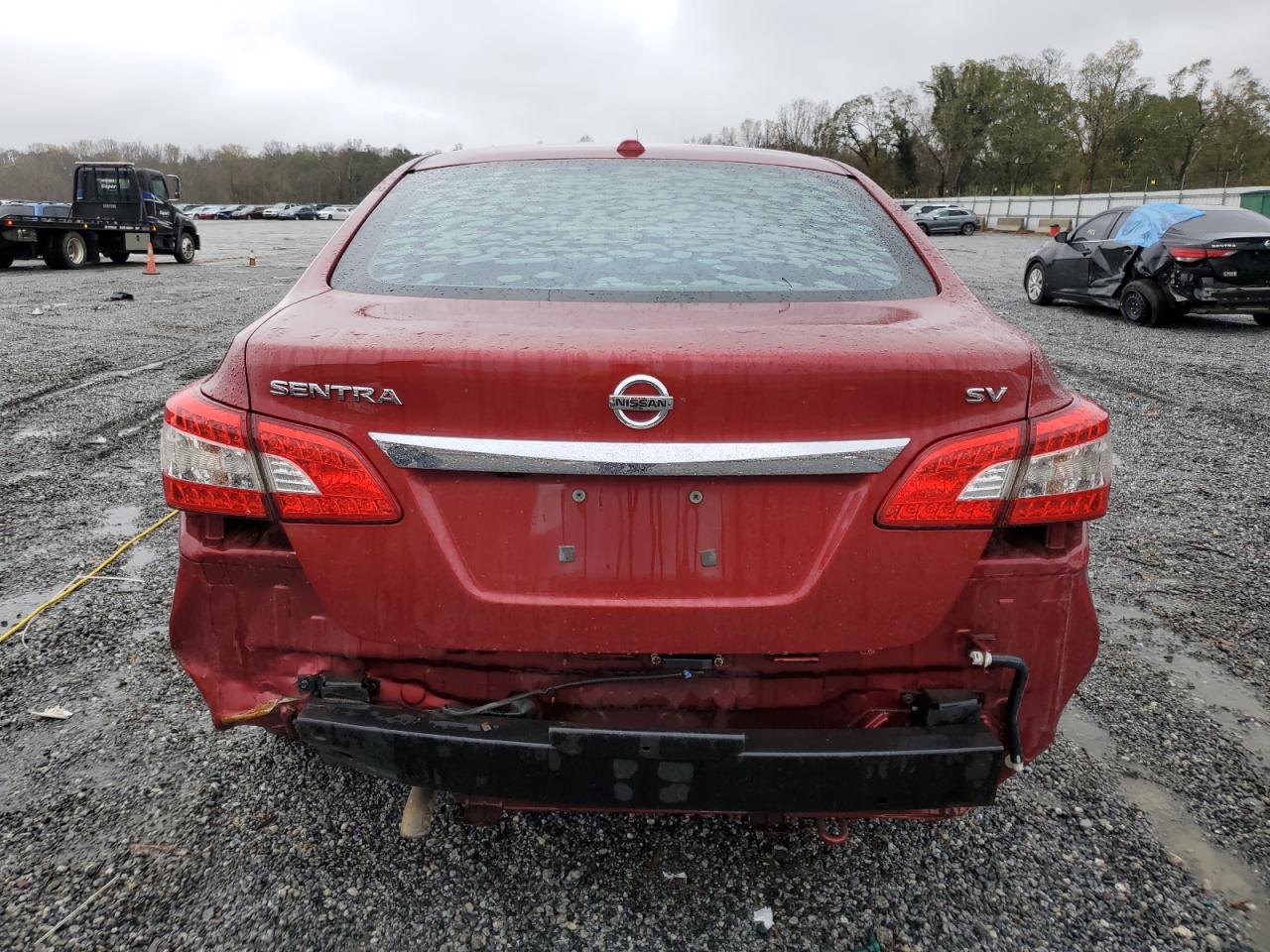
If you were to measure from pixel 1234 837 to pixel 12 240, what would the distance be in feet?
77.4

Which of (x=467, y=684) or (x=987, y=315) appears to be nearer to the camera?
(x=467, y=684)

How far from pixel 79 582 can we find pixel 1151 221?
12036 millimetres

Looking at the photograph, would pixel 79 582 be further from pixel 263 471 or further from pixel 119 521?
pixel 263 471

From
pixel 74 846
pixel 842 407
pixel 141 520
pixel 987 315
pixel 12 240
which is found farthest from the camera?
pixel 12 240

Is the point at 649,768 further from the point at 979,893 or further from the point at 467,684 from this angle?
the point at 979,893

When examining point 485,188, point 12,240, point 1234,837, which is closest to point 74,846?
point 485,188

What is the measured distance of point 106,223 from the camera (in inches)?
835

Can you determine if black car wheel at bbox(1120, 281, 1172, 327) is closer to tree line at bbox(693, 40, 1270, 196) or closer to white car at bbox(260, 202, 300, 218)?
tree line at bbox(693, 40, 1270, 196)

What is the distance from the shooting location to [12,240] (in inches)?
775

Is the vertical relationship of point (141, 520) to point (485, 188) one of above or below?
below

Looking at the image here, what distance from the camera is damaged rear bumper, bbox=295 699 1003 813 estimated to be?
5.51 ft

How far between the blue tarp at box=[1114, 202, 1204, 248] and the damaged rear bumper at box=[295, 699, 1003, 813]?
1154 cm

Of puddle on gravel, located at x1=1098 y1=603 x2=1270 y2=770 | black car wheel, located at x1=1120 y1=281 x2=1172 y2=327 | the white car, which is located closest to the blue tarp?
black car wheel, located at x1=1120 y1=281 x2=1172 y2=327

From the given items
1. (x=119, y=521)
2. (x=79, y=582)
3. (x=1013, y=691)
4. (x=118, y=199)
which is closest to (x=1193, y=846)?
(x=1013, y=691)
